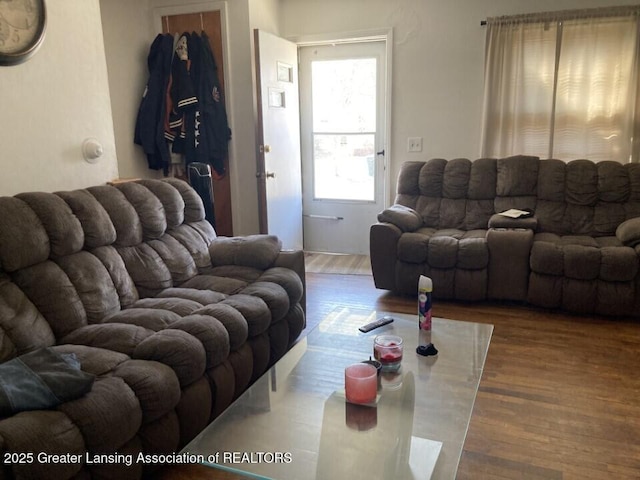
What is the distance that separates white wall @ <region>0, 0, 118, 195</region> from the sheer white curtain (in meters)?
2.98

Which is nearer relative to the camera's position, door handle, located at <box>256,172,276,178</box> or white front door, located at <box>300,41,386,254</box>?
door handle, located at <box>256,172,276,178</box>

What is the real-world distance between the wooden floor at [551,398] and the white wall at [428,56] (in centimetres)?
168

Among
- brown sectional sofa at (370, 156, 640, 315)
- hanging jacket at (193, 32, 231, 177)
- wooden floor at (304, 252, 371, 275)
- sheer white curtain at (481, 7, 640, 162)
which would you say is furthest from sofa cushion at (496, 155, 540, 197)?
hanging jacket at (193, 32, 231, 177)

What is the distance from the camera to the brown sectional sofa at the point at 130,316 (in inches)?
61.7

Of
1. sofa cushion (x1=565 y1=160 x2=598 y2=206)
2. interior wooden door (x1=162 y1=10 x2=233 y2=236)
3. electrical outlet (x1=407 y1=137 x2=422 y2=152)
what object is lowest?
sofa cushion (x1=565 y1=160 x2=598 y2=206)

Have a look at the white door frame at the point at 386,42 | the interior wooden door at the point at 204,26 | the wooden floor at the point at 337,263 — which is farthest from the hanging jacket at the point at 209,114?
the wooden floor at the point at 337,263

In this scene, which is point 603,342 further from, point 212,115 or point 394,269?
point 212,115

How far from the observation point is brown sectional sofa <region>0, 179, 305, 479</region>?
5.14ft

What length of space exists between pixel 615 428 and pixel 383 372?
1055mm

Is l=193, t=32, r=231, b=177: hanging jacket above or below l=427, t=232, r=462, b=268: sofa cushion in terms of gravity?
above

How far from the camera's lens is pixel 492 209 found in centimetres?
401

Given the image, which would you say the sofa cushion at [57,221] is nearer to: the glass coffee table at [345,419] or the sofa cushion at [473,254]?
the glass coffee table at [345,419]

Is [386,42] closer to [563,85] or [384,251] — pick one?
[563,85]

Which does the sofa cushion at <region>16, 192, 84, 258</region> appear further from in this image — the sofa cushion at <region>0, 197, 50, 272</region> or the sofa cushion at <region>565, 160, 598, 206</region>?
the sofa cushion at <region>565, 160, 598, 206</region>
